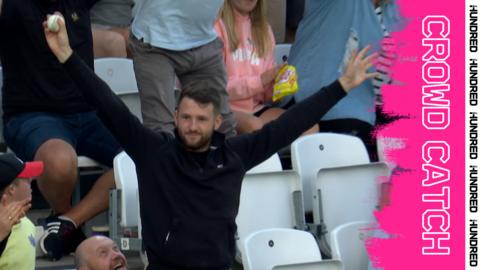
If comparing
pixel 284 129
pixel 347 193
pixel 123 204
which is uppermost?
pixel 284 129

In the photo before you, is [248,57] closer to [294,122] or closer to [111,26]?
[111,26]

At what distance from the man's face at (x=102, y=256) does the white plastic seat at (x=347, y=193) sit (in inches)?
61.0

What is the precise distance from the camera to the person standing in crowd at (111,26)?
7.39 metres

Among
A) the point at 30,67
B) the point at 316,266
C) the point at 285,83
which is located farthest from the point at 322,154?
the point at 30,67

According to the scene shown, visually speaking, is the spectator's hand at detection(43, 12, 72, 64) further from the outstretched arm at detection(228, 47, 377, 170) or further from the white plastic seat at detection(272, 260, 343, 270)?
the white plastic seat at detection(272, 260, 343, 270)

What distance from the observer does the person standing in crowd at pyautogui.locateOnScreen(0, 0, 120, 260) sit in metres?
6.20

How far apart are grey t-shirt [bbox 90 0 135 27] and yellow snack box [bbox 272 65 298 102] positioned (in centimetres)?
110

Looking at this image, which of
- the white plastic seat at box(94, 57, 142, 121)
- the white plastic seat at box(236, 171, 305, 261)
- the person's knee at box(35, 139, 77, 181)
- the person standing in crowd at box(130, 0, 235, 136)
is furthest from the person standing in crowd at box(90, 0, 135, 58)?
the white plastic seat at box(236, 171, 305, 261)

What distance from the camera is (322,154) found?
22.4ft

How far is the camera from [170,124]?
253 inches

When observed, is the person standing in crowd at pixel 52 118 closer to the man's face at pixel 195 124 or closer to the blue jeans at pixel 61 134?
the blue jeans at pixel 61 134

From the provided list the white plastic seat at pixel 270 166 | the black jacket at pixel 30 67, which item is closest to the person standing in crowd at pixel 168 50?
the white plastic seat at pixel 270 166

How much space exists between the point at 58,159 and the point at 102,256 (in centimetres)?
103
